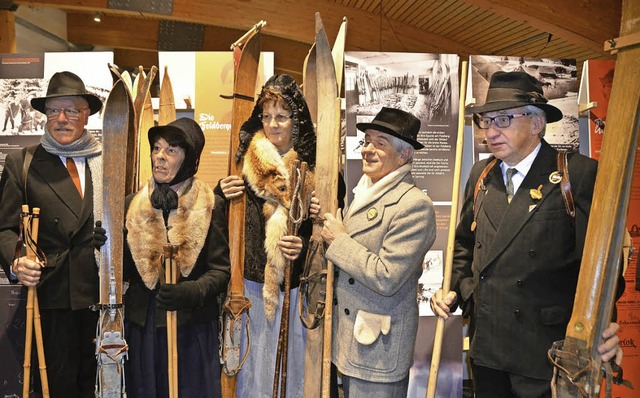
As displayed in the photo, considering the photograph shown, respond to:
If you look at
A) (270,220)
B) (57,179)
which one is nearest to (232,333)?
(270,220)

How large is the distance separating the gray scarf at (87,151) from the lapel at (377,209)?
136 cm

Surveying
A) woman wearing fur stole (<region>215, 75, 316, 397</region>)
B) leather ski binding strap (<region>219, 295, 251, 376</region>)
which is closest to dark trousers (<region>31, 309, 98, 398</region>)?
leather ski binding strap (<region>219, 295, 251, 376</region>)

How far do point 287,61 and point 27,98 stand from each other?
5.28 meters

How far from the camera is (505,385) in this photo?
221cm

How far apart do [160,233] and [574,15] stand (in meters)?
4.52

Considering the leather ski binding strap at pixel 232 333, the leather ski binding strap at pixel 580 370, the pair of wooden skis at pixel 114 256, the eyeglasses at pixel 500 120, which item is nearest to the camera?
the leather ski binding strap at pixel 580 370

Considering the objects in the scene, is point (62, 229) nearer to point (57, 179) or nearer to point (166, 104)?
point (57, 179)

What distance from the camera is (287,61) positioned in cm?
862

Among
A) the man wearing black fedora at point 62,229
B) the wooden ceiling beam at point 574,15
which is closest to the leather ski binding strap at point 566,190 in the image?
the man wearing black fedora at point 62,229

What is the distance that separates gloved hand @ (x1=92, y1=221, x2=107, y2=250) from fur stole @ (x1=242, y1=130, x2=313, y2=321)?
30.2 inches

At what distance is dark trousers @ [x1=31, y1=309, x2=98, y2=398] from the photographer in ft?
8.80

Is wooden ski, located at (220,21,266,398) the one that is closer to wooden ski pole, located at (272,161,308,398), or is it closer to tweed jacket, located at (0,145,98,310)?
wooden ski pole, located at (272,161,308,398)

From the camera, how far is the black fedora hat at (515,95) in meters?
2.15

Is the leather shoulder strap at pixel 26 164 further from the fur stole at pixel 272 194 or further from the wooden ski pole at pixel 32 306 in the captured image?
the fur stole at pixel 272 194
